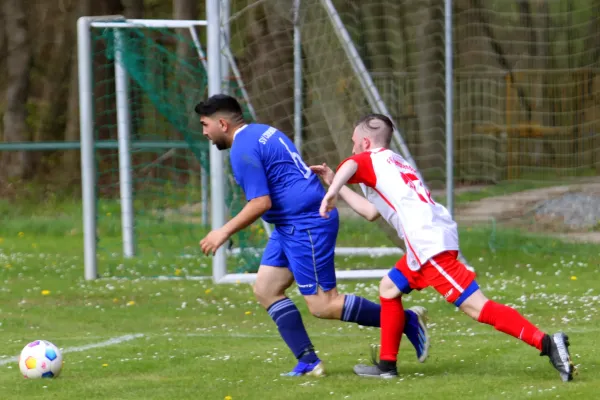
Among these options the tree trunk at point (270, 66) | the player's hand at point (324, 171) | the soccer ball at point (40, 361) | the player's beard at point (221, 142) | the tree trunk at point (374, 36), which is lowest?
the soccer ball at point (40, 361)

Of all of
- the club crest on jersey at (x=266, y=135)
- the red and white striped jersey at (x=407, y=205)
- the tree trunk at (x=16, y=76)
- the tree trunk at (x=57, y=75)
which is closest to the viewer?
the red and white striped jersey at (x=407, y=205)

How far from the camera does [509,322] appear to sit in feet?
20.0

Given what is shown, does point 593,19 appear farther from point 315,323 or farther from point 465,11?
point 315,323

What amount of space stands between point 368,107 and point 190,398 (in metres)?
6.64

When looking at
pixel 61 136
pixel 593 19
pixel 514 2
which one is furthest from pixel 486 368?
pixel 61 136

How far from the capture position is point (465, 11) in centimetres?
1859

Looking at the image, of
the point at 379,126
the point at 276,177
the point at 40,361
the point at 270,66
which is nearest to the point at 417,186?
the point at 379,126

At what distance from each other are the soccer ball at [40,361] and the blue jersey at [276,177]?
1.49m

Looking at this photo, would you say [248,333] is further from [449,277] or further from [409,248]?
[449,277]

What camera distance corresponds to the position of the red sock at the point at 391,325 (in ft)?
21.1

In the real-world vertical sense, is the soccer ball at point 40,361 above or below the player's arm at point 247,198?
below

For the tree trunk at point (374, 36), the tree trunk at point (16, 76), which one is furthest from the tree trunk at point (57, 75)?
the tree trunk at point (374, 36)

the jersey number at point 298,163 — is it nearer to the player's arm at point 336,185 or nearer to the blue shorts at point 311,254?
the blue shorts at point 311,254

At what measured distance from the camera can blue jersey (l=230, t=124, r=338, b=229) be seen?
21.5ft
